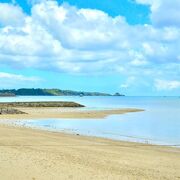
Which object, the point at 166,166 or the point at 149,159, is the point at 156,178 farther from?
the point at 149,159

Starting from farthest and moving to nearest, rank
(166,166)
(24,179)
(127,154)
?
(127,154) < (166,166) < (24,179)

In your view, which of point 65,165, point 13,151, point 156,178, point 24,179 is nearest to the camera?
point 24,179

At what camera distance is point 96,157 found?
68.5 ft

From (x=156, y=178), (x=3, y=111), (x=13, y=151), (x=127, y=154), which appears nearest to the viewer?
(x=156, y=178)

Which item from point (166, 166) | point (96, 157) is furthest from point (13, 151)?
point (166, 166)

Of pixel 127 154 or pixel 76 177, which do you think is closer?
pixel 76 177

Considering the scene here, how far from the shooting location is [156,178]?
52.5 feet

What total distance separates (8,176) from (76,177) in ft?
8.02

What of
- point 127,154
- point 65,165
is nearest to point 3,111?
point 127,154

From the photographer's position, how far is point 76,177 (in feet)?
50.1

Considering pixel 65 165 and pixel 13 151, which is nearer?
pixel 65 165

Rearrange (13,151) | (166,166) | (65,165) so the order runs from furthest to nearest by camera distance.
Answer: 1. (13,151)
2. (166,166)
3. (65,165)

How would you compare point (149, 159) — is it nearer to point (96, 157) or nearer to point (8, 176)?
point (96, 157)

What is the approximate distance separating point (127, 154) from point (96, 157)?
9.16ft
